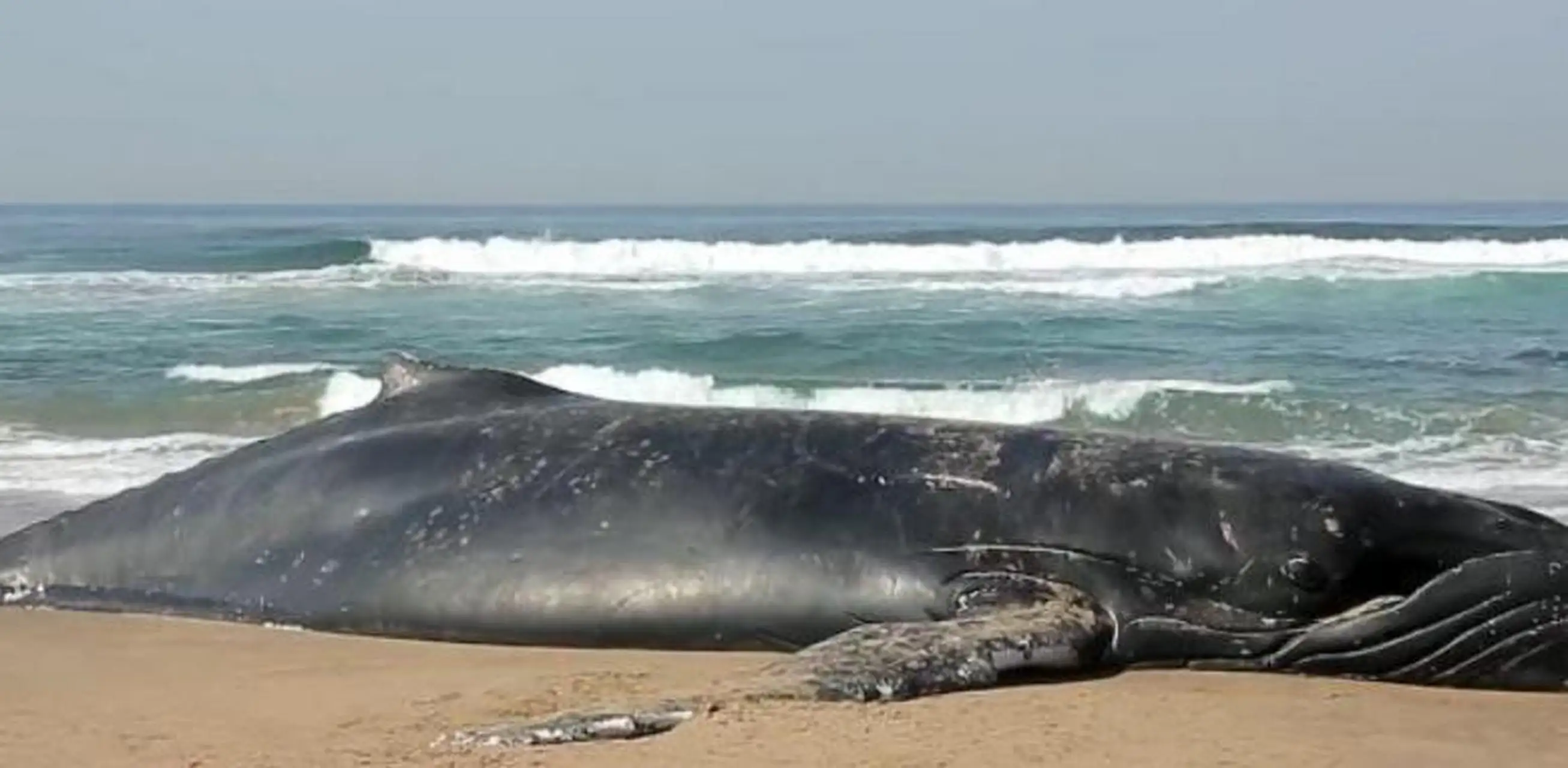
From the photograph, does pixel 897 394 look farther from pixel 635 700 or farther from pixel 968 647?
pixel 635 700

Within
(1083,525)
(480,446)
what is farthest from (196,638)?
(1083,525)

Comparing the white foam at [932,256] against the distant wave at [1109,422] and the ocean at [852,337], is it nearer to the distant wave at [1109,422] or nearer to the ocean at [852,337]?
the ocean at [852,337]

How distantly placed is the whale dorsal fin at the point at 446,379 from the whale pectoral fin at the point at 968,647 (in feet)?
7.21

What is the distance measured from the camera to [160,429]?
1669 cm

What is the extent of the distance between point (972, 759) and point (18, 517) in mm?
7822

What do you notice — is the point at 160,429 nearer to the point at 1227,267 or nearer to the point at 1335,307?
the point at 1335,307

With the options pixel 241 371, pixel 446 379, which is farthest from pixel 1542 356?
pixel 446 379

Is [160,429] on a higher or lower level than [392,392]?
lower

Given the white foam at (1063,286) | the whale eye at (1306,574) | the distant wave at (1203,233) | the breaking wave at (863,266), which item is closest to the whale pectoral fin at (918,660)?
the whale eye at (1306,574)

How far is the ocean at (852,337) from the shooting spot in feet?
53.2

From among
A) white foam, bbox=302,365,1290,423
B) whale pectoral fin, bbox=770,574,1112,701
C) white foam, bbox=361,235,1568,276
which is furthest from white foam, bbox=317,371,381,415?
white foam, bbox=361,235,1568,276

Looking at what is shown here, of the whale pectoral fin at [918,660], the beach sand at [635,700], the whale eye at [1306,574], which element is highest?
the whale eye at [1306,574]

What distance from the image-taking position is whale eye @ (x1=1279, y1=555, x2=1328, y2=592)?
22.1 ft

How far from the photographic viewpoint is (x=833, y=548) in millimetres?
7062
